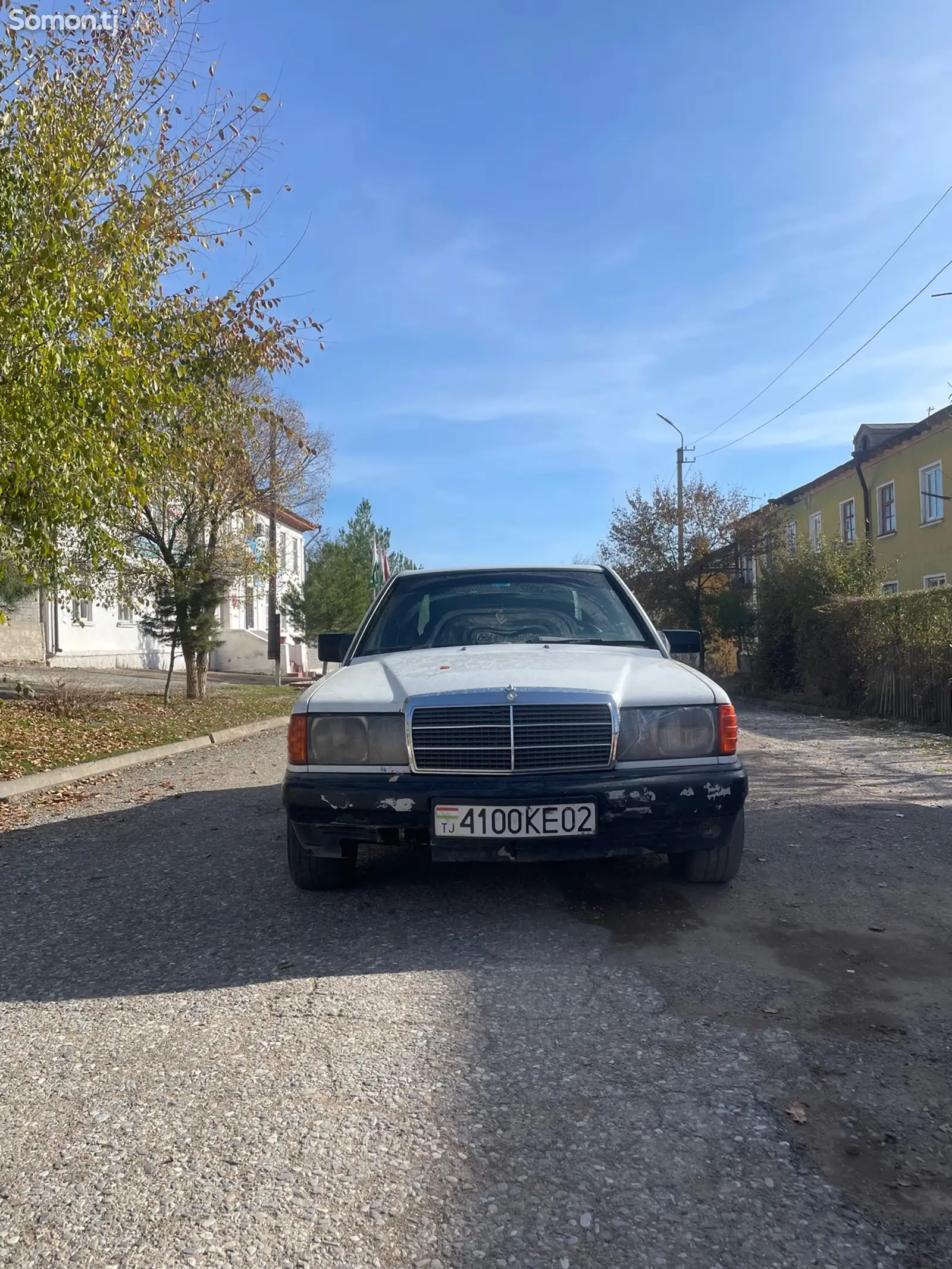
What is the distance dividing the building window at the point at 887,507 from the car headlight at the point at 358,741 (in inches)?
1084

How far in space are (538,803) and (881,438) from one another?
2959 cm

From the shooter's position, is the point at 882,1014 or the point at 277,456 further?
the point at 277,456

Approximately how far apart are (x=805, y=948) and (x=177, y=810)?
5103 millimetres

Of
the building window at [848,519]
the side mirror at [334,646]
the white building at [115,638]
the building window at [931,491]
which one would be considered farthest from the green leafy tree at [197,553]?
the building window at [848,519]

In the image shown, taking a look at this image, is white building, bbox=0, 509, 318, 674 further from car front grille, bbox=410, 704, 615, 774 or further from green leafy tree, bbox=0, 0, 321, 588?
car front grille, bbox=410, 704, 615, 774

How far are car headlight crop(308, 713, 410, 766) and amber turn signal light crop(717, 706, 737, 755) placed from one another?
1.35m

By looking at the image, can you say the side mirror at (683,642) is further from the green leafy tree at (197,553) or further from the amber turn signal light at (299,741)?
the green leafy tree at (197,553)

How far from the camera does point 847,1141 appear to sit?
2.44 metres

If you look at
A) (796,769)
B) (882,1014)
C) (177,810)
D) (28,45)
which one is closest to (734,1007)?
(882,1014)

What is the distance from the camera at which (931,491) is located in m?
26.7

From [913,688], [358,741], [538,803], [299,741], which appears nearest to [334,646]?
[299,741]

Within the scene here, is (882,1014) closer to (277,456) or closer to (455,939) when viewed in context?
(455,939)

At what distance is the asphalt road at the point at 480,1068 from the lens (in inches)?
83.3

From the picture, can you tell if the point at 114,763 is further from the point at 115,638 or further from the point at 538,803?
the point at 115,638
